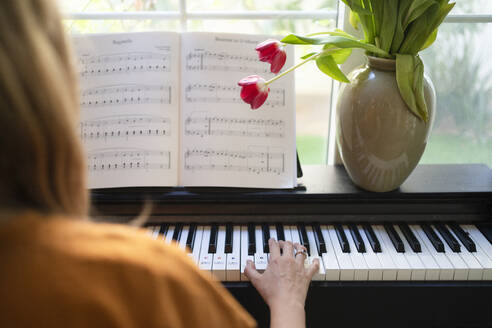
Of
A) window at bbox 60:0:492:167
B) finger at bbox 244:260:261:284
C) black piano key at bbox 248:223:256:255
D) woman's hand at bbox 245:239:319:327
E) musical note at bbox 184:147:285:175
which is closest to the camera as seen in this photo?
woman's hand at bbox 245:239:319:327

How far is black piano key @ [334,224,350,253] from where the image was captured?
1406 mm

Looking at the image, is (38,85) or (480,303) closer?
(38,85)

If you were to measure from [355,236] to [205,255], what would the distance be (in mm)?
487

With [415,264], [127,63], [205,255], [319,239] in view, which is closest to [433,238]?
[415,264]

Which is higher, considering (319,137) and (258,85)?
(258,85)

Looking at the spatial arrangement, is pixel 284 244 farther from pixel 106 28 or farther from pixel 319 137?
pixel 106 28

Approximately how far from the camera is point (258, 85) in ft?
4.32

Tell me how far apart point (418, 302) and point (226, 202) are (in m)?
0.66

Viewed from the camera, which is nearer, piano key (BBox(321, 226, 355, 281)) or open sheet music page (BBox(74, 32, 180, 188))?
piano key (BBox(321, 226, 355, 281))

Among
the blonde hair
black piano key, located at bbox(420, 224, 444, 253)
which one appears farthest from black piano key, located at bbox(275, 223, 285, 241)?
the blonde hair

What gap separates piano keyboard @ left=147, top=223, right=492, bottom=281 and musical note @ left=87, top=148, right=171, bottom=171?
0.21 metres

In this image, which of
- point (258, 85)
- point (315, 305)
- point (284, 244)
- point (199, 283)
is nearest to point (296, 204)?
point (284, 244)

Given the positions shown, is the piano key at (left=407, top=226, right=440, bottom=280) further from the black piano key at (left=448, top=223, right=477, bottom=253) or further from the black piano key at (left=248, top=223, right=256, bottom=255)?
the black piano key at (left=248, top=223, right=256, bottom=255)

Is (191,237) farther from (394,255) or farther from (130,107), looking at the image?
(394,255)
